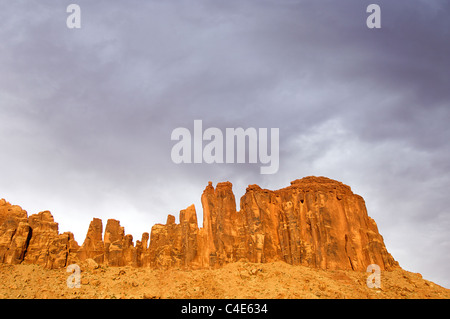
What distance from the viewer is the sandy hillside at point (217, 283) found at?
62000 mm

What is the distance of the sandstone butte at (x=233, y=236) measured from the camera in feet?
247

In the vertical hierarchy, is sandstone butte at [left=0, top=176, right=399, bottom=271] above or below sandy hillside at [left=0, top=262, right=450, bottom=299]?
above

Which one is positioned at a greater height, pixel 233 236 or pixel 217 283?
pixel 233 236

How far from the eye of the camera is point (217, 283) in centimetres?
6706

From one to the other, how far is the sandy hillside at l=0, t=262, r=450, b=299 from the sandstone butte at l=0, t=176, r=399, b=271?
3.27m

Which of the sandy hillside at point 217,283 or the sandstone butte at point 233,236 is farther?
the sandstone butte at point 233,236

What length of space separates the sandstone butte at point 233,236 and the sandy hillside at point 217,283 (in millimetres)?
3267

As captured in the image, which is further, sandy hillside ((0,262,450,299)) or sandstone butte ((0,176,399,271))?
sandstone butte ((0,176,399,271))

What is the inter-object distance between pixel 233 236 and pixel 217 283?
15.6 m

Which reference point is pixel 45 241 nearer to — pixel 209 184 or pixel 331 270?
pixel 209 184

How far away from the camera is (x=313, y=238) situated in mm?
79062

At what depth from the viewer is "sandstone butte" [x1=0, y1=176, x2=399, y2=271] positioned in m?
75.2

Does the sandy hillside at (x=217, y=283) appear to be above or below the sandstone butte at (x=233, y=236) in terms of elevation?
below

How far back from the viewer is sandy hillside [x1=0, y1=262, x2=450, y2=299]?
6200cm
